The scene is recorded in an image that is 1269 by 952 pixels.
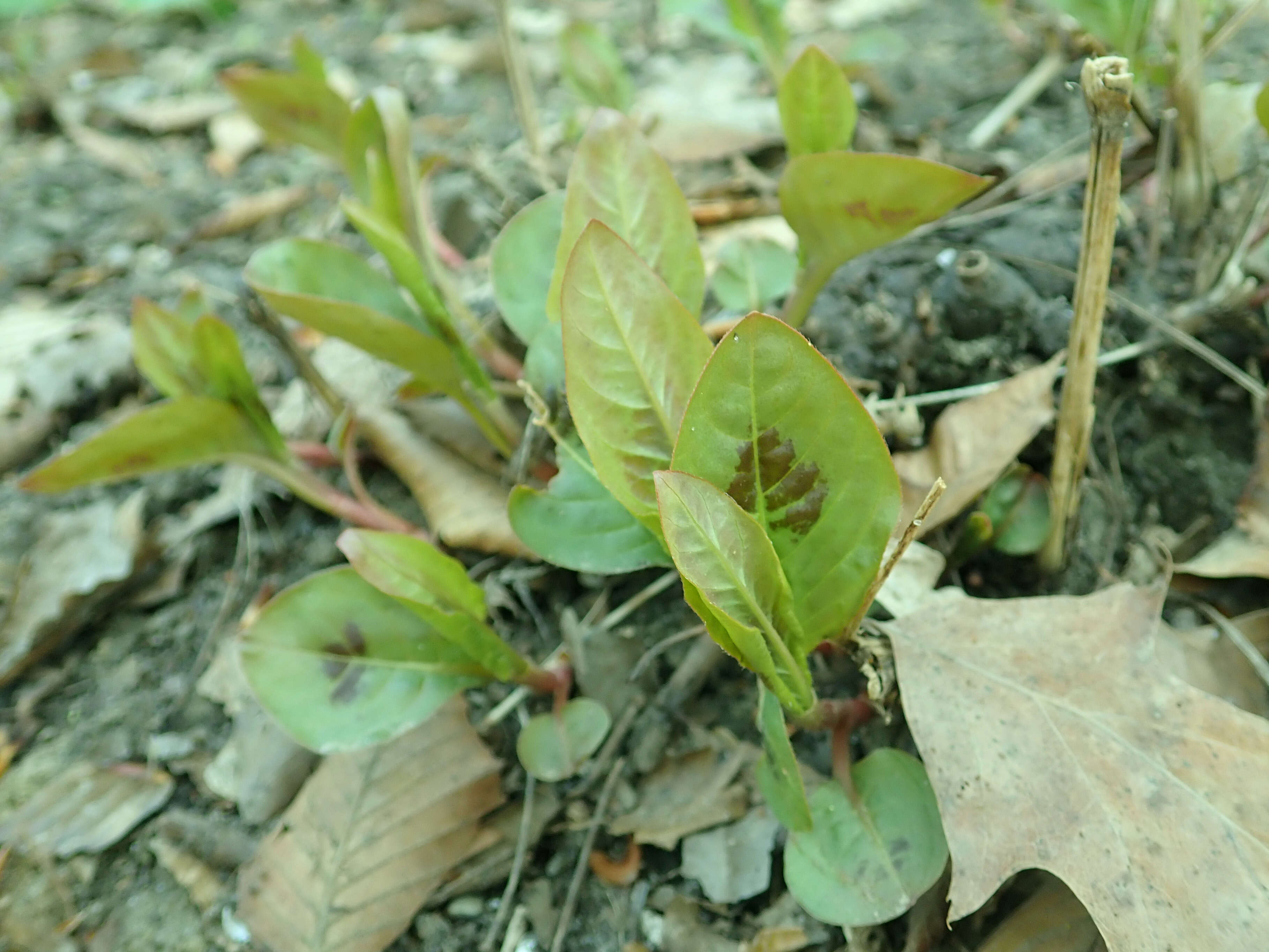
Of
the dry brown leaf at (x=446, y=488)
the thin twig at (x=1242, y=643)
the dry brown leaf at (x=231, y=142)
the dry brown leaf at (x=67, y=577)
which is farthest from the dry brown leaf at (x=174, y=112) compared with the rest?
the thin twig at (x=1242, y=643)

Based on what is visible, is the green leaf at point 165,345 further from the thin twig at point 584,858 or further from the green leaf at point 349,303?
the thin twig at point 584,858

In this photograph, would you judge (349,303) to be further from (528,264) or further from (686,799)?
(686,799)

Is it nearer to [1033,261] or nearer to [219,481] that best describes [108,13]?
[219,481]

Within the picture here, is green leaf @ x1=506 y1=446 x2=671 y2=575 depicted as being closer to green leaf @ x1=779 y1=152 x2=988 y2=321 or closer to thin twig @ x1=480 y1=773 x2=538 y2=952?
thin twig @ x1=480 y1=773 x2=538 y2=952

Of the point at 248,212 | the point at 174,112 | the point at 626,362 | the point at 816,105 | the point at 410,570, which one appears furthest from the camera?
the point at 174,112

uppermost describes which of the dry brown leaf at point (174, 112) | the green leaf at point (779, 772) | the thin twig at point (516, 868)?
the dry brown leaf at point (174, 112)

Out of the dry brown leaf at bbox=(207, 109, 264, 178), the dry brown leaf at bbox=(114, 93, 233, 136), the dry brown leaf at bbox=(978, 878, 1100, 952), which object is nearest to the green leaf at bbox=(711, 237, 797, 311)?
the dry brown leaf at bbox=(978, 878, 1100, 952)

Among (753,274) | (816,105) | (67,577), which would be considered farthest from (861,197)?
(67,577)
